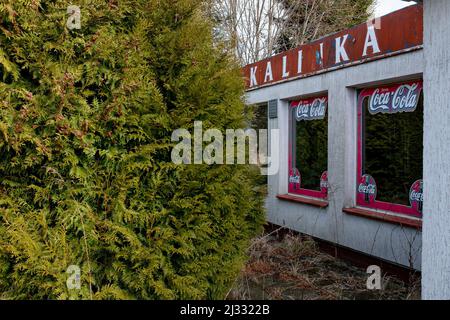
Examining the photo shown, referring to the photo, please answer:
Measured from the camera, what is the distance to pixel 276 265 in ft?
18.2

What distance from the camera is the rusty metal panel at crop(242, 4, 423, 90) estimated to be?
474 cm

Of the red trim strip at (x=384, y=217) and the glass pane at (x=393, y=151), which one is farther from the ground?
the glass pane at (x=393, y=151)

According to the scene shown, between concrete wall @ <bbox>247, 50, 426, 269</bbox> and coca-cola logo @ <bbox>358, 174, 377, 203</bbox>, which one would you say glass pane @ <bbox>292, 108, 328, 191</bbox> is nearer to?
concrete wall @ <bbox>247, 50, 426, 269</bbox>

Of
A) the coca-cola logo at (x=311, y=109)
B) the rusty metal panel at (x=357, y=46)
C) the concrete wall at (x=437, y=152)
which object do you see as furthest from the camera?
the coca-cola logo at (x=311, y=109)

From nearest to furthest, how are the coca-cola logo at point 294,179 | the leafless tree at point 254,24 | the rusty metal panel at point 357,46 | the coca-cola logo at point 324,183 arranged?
the rusty metal panel at point 357,46 < the coca-cola logo at point 324,183 < the coca-cola logo at point 294,179 < the leafless tree at point 254,24

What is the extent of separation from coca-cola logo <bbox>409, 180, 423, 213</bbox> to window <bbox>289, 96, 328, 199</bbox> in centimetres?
158

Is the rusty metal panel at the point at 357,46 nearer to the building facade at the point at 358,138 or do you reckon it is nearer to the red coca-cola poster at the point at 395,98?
the building facade at the point at 358,138

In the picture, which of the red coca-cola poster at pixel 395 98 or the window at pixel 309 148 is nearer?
the red coca-cola poster at pixel 395 98

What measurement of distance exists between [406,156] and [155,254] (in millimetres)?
3523

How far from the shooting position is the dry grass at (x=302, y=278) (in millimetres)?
4430

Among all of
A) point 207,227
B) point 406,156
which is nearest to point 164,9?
point 207,227

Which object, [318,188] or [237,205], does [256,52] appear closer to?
[318,188]

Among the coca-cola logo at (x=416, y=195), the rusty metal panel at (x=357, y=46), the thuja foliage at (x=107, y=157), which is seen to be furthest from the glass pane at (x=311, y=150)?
the thuja foliage at (x=107, y=157)

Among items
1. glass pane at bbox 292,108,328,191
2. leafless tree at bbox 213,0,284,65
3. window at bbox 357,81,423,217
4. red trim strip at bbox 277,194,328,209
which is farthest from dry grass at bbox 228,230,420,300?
leafless tree at bbox 213,0,284,65
